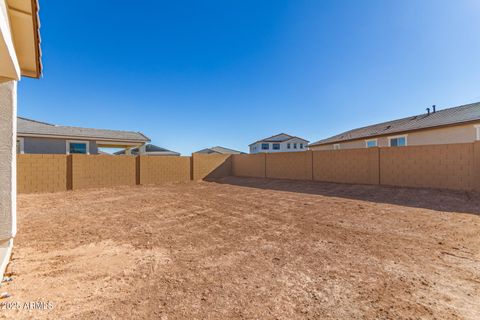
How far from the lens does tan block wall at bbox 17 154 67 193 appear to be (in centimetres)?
862

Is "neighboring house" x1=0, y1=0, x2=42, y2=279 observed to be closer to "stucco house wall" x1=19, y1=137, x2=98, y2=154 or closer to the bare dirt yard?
the bare dirt yard

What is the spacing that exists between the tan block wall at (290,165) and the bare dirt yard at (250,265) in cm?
709

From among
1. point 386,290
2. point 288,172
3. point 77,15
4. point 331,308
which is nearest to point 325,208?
point 386,290

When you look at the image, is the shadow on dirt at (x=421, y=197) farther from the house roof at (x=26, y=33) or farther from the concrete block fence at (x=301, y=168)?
the house roof at (x=26, y=33)

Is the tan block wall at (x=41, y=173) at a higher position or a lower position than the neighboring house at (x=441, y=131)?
lower

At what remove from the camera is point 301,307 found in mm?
1937

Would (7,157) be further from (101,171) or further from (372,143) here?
(372,143)

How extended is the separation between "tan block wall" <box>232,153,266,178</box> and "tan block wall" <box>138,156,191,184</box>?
4.31 meters

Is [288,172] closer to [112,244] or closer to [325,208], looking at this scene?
[325,208]

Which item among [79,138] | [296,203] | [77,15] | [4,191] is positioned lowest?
[296,203]

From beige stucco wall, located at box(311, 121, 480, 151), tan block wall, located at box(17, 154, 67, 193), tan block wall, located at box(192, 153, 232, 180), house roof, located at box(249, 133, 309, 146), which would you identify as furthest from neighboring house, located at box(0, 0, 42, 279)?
house roof, located at box(249, 133, 309, 146)

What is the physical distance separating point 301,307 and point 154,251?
2.37 m

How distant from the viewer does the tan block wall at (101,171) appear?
32.5 feet

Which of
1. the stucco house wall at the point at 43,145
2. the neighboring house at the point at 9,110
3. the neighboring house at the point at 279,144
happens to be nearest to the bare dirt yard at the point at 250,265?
the neighboring house at the point at 9,110
